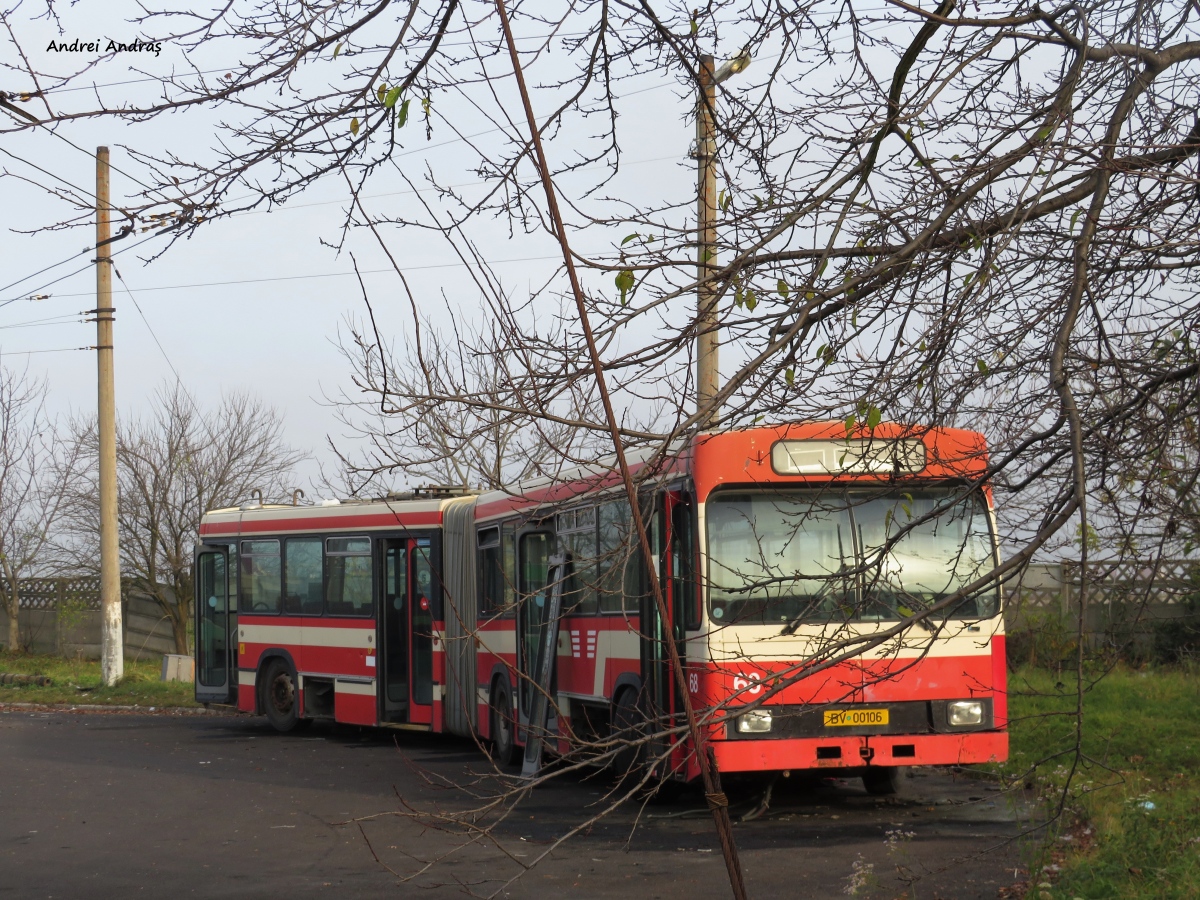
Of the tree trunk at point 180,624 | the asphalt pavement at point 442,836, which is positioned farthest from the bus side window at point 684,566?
the tree trunk at point 180,624

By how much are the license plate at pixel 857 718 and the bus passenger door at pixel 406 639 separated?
25.2ft

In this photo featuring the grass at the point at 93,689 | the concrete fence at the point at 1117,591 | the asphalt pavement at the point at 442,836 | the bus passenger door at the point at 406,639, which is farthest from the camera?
the grass at the point at 93,689

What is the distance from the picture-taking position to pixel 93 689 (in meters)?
26.5

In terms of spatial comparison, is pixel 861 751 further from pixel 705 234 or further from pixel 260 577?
pixel 260 577

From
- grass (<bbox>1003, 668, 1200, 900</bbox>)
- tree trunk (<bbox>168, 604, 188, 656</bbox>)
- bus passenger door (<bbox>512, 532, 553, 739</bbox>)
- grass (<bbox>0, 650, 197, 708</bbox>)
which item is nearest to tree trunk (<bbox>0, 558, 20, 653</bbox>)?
grass (<bbox>0, 650, 197, 708</bbox>)

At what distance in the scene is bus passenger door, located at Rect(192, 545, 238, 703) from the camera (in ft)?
67.5

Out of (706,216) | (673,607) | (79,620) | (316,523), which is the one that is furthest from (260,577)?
(79,620)

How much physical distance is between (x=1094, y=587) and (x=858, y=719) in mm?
4822

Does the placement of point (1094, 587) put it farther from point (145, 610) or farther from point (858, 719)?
point (145, 610)

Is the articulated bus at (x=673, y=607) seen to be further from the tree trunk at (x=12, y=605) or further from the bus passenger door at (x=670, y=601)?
the tree trunk at (x=12, y=605)

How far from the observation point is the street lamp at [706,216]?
5.28 meters

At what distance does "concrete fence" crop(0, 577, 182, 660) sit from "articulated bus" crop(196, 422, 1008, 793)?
14.4m

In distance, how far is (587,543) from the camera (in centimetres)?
1186

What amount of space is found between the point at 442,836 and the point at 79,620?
26655 millimetres
